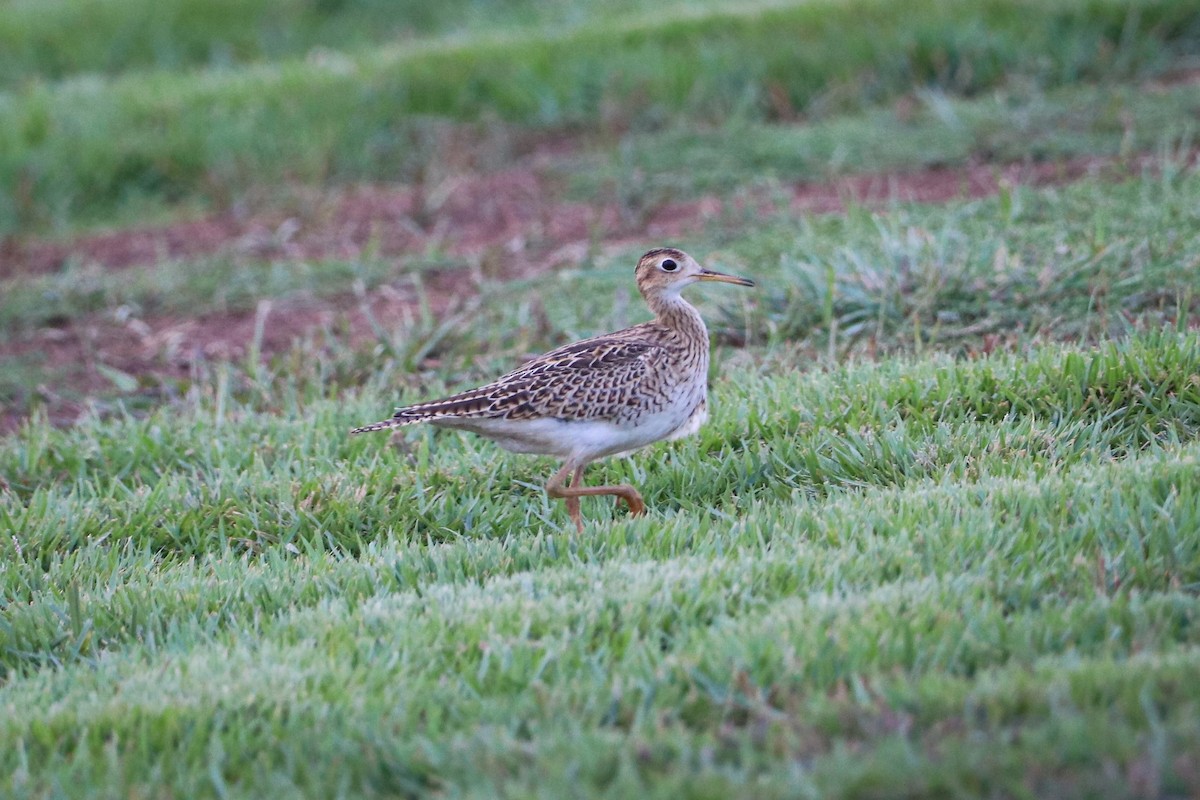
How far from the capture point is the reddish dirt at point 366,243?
906cm

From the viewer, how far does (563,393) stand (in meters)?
5.66

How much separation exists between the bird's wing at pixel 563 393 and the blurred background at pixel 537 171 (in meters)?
1.69

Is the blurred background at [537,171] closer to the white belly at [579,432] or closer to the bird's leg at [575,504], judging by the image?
the white belly at [579,432]

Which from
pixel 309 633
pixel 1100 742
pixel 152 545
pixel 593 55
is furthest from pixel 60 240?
pixel 1100 742

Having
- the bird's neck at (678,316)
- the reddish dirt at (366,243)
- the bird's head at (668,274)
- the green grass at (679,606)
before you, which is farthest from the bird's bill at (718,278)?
the reddish dirt at (366,243)

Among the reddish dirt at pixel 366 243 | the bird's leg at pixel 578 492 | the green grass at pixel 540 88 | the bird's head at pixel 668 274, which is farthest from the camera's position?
the green grass at pixel 540 88

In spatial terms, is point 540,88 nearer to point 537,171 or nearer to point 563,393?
point 537,171

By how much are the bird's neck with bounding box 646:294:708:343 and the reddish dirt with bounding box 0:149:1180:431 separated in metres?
2.46

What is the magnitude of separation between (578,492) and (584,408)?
332 mm

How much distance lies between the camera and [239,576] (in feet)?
17.1

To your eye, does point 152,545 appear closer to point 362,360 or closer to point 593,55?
point 362,360

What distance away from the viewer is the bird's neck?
6.21m

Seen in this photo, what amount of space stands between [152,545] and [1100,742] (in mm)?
3897

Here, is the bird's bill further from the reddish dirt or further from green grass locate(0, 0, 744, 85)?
green grass locate(0, 0, 744, 85)
